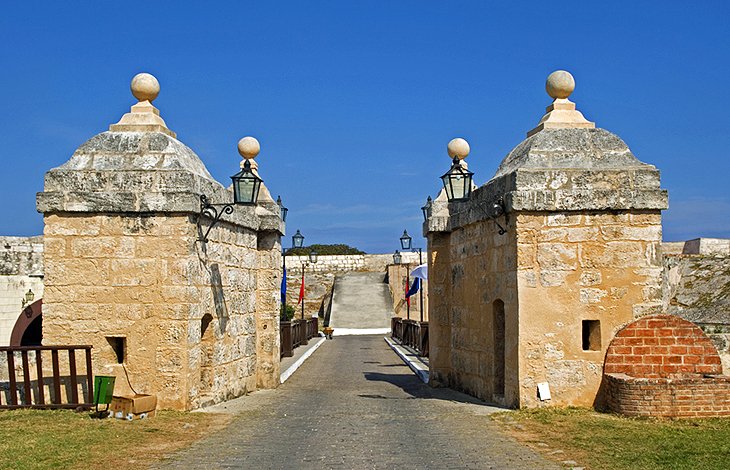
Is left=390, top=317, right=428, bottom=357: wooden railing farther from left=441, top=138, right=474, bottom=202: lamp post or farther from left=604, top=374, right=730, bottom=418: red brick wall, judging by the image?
left=604, top=374, right=730, bottom=418: red brick wall

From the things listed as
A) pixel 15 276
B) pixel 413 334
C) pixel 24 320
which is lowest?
pixel 413 334

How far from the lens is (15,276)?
18.9m

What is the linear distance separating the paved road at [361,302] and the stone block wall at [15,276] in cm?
1667

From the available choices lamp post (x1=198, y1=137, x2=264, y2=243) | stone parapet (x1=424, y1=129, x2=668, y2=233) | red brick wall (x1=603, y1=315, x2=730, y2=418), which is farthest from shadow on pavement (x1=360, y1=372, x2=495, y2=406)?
lamp post (x1=198, y1=137, x2=264, y2=243)

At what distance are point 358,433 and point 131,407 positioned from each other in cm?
261

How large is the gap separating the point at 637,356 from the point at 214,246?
18.6 feet

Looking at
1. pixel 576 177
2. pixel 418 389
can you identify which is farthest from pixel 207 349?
pixel 576 177

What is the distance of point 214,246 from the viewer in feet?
35.9

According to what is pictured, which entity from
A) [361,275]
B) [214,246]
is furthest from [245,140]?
[361,275]

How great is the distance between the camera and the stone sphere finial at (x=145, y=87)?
35.3 feet

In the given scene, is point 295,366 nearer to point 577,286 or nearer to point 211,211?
point 211,211

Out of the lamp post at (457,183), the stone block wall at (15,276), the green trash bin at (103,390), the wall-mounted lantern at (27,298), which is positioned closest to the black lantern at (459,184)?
the lamp post at (457,183)

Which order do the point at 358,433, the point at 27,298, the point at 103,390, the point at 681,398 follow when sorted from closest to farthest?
1. the point at 358,433
2. the point at 681,398
3. the point at 103,390
4. the point at 27,298

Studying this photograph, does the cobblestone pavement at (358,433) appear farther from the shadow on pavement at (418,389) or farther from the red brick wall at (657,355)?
the red brick wall at (657,355)
